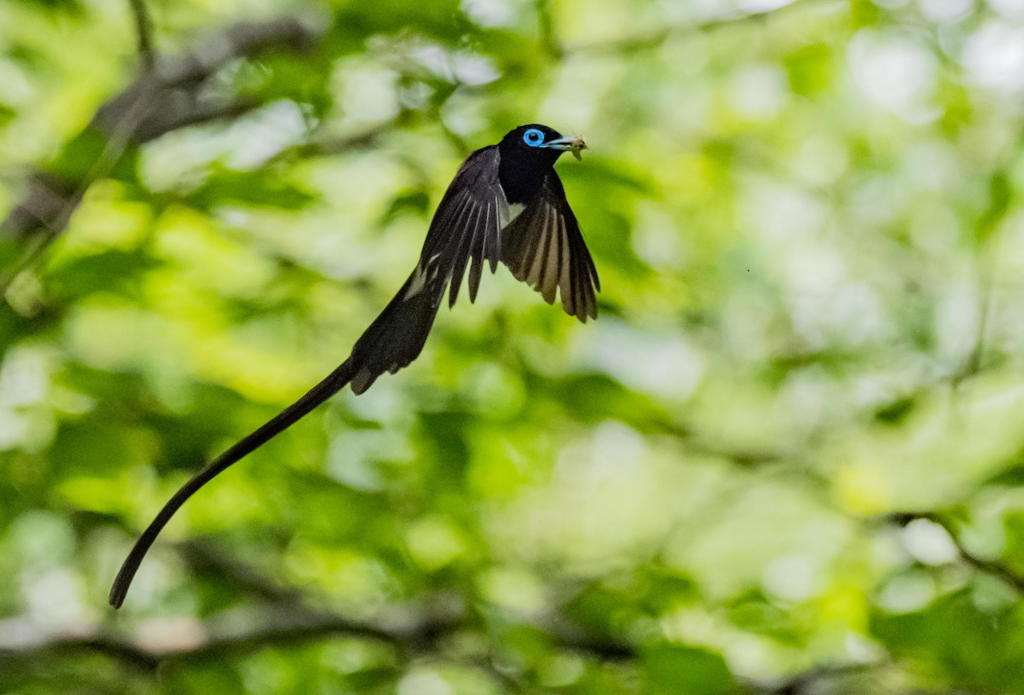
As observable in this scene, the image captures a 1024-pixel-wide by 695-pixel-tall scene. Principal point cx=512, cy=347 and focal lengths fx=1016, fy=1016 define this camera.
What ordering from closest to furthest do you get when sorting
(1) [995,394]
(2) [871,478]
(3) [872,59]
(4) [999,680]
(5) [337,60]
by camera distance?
(5) [337,60], (4) [999,680], (3) [872,59], (1) [995,394], (2) [871,478]

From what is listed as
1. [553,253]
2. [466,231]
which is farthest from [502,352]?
[466,231]

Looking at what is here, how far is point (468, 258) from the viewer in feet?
1.16

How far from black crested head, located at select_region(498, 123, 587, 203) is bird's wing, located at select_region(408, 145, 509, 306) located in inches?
0.5

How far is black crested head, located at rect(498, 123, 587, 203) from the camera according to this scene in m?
0.42

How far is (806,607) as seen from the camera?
2426 millimetres

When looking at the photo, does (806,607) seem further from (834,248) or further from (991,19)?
(991,19)

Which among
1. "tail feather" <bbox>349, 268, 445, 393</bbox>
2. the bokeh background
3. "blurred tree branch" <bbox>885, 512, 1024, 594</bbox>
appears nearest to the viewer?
"tail feather" <bbox>349, 268, 445, 393</bbox>

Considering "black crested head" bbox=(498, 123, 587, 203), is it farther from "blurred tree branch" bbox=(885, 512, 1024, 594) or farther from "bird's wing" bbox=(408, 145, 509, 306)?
"blurred tree branch" bbox=(885, 512, 1024, 594)

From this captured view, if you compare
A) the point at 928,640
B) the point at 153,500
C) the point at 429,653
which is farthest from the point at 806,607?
the point at 153,500

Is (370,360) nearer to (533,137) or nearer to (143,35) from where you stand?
(533,137)

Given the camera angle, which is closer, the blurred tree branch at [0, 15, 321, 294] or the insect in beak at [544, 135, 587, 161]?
the insect in beak at [544, 135, 587, 161]

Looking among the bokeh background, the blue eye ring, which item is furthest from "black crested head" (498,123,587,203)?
the bokeh background

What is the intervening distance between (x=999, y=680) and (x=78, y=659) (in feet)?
6.58

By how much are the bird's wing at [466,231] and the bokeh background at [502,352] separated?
33 cm
